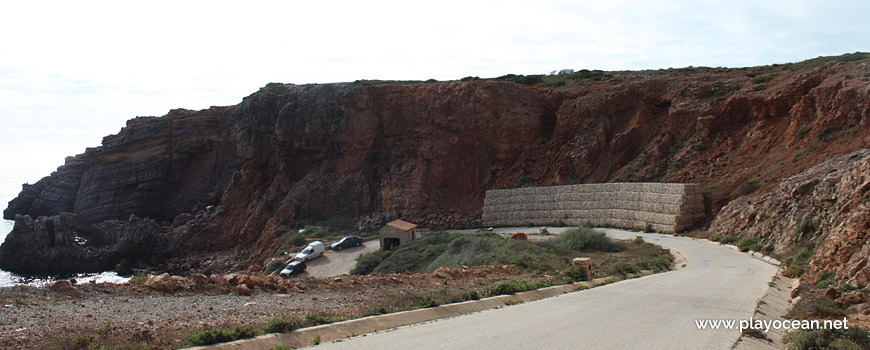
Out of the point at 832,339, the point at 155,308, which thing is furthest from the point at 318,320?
the point at 832,339

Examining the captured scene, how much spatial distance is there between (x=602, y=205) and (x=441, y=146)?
54.6ft

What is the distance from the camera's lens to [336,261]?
1398 inches

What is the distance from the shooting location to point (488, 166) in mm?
49156

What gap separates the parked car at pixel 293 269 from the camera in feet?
109

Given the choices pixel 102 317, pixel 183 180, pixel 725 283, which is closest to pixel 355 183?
pixel 183 180

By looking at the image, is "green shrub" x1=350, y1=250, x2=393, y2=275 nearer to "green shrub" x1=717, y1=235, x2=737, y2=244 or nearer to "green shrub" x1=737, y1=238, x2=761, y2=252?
"green shrub" x1=717, y1=235, x2=737, y2=244

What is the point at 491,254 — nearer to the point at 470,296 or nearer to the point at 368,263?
the point at 368,263

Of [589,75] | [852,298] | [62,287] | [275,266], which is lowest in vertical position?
[275,266]

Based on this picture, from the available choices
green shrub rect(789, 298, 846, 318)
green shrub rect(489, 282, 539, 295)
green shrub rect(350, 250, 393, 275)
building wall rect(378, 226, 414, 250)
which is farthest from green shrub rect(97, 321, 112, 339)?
building wall rect(378, 226, 414, 250)

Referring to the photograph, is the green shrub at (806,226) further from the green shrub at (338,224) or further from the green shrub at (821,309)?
the green shrub at (338,224)

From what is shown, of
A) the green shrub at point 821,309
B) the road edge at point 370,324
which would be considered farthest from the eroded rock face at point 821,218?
the road edge at point 370,324

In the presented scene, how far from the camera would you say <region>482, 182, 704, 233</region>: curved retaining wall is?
108 feet

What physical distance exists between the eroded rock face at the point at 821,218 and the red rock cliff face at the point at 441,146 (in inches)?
113

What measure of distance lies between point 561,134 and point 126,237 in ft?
129
